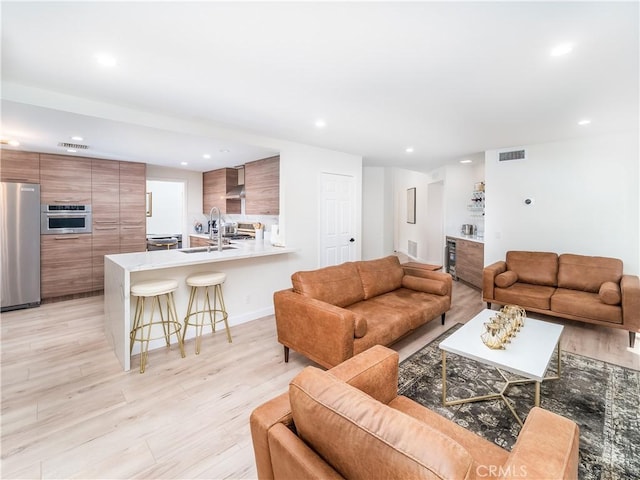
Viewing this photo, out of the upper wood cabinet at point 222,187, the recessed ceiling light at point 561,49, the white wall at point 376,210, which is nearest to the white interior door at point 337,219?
the white wall at point 376,210

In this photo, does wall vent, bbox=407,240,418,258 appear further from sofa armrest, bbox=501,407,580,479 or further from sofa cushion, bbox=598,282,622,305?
sofa armrest, bbox=501,407,580,479

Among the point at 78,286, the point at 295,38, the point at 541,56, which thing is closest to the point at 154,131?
the point at 295,38

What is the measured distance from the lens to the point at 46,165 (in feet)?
15.1

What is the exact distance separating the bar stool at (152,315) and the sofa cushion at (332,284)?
130 centimetres

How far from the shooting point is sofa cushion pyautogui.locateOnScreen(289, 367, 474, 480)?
745 millimetres

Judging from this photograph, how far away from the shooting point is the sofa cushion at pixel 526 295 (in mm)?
3746

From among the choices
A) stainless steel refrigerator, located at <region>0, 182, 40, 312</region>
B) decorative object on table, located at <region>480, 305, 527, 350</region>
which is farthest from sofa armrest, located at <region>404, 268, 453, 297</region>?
stainless steel refrigerator, located at <region>0, 182, 40, 312</region>

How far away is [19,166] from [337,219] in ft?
16.2

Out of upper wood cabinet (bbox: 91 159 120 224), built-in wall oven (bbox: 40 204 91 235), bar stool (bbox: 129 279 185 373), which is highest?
upper wood cabinet (bbox: 91 159 120 224)

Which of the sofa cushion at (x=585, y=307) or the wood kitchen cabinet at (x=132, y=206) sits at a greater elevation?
the wood kitchen cabinet at (x=132, y=206)

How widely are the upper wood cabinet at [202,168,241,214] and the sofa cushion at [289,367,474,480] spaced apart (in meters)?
5.35

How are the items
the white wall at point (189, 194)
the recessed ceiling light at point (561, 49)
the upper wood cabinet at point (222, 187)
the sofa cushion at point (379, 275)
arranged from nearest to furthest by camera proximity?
the recessed ceiling light at point (561, 49) < the sofa cushion at point (379, 275) < the upper wood cabinet at point (222, 187) < the white wall at point (189, 194)

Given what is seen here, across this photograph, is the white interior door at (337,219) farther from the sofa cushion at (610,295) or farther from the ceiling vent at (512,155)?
the sofa cushion at (610,295)

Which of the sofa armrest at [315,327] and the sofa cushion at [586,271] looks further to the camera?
the sofa cushion at [586,271]
